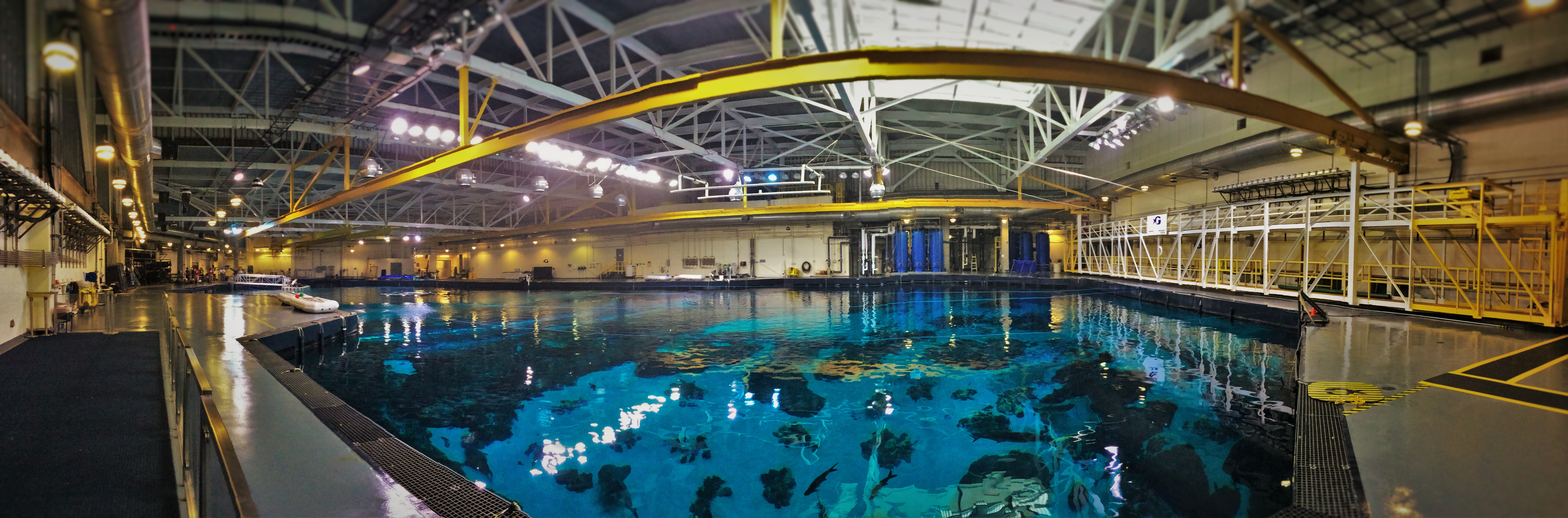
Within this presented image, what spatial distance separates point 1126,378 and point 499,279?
32800mm

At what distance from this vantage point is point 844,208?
20.1 metres

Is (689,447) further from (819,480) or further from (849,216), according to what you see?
(849,216)

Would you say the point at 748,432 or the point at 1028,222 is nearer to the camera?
the point at 748,432

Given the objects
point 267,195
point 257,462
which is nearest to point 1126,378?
point 257,462

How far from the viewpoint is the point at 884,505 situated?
12.4ft

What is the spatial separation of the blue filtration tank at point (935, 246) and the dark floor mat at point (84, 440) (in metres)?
22.5

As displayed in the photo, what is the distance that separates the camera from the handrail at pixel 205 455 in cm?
157

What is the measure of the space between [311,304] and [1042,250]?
88.4ft

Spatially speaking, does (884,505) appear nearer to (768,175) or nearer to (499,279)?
(768,175)

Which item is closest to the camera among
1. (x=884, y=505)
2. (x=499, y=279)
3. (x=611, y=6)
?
(x=884, y=505)

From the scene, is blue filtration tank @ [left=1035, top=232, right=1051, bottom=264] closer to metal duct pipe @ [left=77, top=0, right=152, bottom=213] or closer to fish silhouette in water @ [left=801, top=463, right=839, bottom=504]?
fish silhouette in water @ [left=801, top=463, right=839, bottom=504]

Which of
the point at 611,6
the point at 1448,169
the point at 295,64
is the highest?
the point at 611,6

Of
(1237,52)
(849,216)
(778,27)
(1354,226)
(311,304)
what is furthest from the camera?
(849,216)

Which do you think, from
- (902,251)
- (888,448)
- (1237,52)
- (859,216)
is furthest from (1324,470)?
(902,251)
